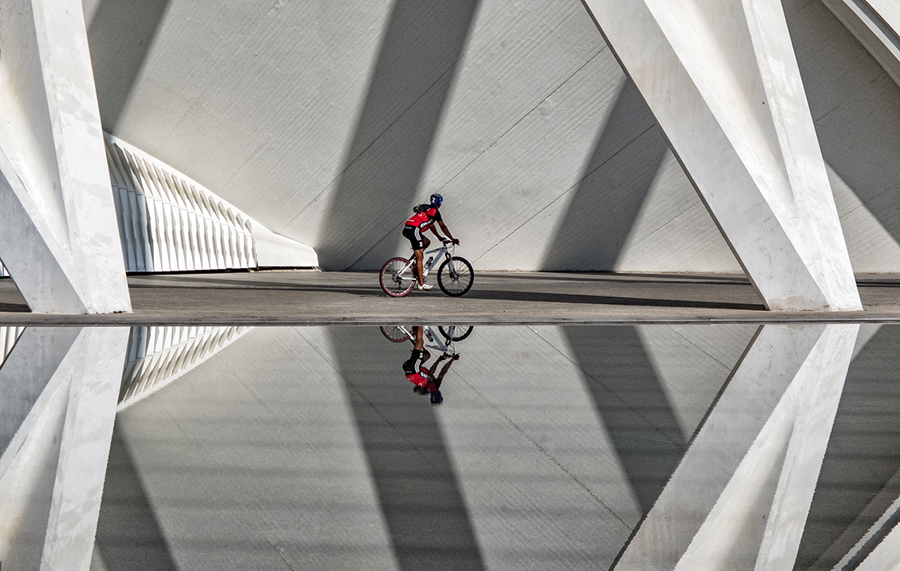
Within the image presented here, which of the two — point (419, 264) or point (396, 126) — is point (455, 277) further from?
point (396, 126)

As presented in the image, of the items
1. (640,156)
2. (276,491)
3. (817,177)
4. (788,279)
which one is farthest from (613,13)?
(640,156)

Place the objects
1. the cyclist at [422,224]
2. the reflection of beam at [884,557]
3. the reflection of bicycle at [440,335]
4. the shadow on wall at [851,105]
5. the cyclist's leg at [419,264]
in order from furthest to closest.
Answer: the shadow on wall at [851,105] → the cyclist's leg at [419,264] → the cyclist at [422,224] → the reflection of bicycle at [440,335] → the reflection of beam at [884,557]

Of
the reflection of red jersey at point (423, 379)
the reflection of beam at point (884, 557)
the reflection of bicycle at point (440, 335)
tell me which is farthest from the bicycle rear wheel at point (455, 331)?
the reflection of beam at point (884, 557)

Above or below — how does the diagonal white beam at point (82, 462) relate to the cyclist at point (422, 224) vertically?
below

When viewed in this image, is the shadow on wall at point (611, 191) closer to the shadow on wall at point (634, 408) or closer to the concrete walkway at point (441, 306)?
the concrete walkway at point (441, 306)

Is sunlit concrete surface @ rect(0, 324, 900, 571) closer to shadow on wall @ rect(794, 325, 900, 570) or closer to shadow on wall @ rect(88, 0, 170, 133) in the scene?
shadow on wall @ rect(794, 325, 900, 570)

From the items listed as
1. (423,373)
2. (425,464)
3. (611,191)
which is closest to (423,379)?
(423,373)
